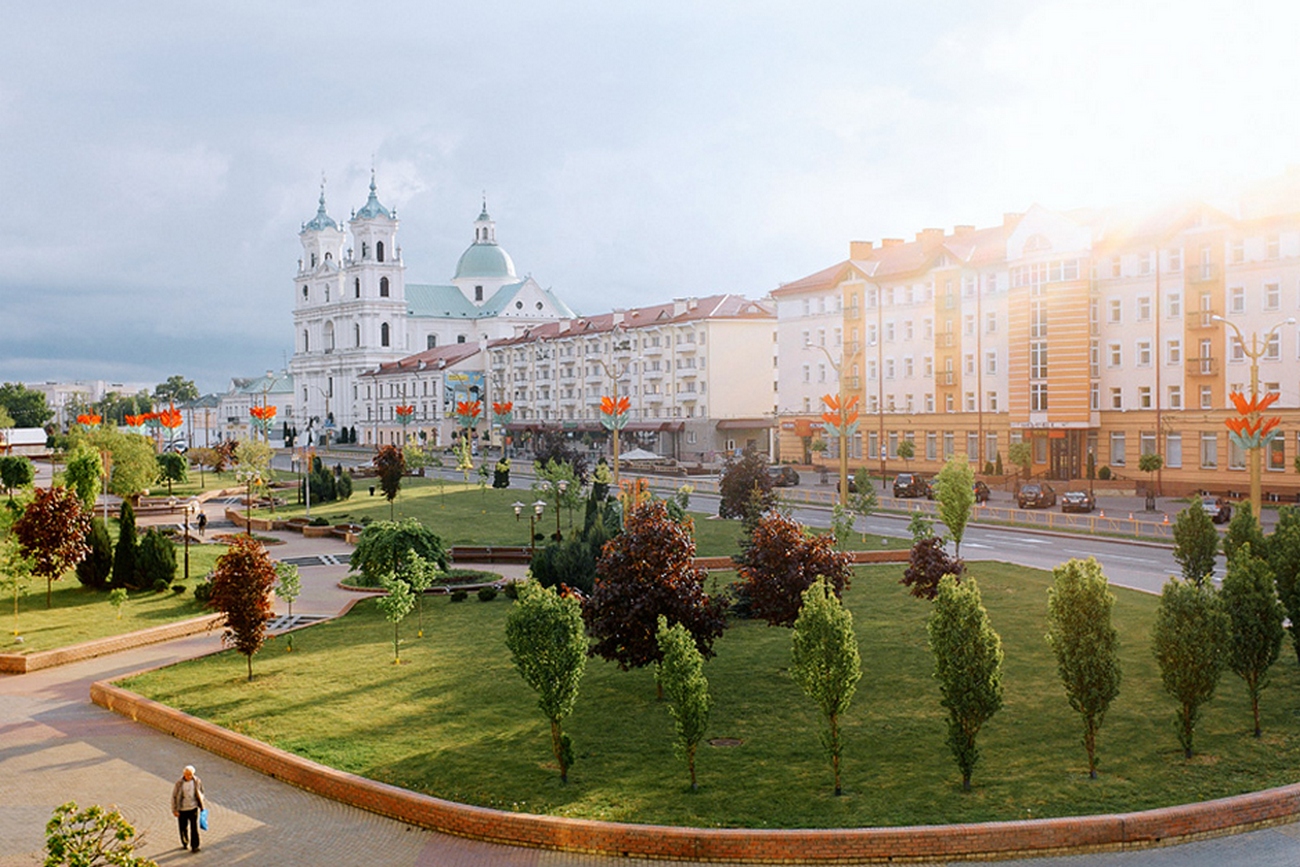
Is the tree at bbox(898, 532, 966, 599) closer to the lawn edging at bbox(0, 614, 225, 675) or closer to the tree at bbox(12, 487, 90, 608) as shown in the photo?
the lawn edging at bbox(0, 614, 225, 675)

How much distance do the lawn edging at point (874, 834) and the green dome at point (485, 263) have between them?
170m

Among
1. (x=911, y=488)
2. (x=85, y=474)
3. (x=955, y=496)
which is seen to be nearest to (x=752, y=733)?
(x=955, y=496)

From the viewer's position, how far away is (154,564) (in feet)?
117

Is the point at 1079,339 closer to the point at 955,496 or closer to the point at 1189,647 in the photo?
the point at 955,496

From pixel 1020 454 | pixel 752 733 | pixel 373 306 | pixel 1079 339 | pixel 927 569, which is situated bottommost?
pixel 752 733

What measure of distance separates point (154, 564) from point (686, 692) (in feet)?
81.9

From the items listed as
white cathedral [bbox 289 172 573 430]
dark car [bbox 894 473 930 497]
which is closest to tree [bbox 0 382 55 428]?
white cathedral [bbox 289 172 573 430]

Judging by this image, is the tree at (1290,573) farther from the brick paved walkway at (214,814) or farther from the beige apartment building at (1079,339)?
the beige apartment building at (1079,339)

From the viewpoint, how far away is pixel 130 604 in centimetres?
3394

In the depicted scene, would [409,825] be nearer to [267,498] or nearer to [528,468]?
[267,498]

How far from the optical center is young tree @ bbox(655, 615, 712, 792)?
53.8ft

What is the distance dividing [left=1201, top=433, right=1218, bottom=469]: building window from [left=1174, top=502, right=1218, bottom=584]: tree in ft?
115

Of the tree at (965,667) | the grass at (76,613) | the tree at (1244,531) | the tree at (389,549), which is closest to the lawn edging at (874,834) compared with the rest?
the tree at (965,667)

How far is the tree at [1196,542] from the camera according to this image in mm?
28172
